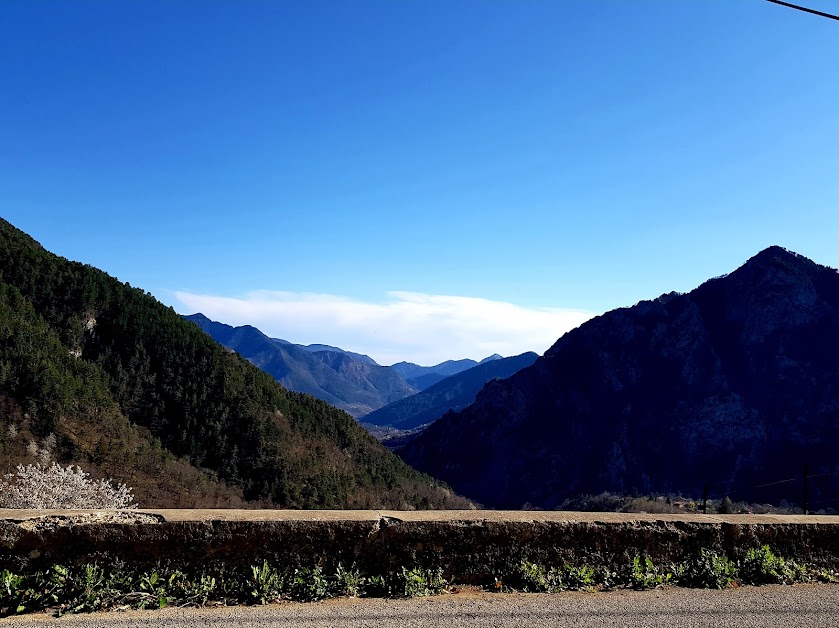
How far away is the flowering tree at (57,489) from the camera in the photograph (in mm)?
43594

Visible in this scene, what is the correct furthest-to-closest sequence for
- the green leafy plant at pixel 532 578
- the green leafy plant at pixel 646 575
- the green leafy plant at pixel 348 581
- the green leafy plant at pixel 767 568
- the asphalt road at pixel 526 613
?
the green leafy plant at pixel 767 568, the green leafy plant at pixel 646 575, the green leafy plant at pixel 532 578, the green leafy plant at pixel 348 581, the asphalt road at pixel 526 613

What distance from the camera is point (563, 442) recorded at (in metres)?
170

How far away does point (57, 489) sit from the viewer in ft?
156

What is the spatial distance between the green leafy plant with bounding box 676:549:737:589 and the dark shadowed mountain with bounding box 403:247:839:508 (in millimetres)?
136579

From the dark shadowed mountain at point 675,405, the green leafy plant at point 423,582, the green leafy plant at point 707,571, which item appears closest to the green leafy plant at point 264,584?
the green leafy plant at point 423,582

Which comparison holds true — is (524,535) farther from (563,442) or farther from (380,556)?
(563,442)

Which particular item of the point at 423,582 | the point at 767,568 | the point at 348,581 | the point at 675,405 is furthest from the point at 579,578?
the point at 675,405

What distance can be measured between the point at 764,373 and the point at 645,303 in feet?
137

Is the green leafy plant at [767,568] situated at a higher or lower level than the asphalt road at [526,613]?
higher

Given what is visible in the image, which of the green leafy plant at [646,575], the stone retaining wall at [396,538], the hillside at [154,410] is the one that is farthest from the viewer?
the hillside at [154,410]

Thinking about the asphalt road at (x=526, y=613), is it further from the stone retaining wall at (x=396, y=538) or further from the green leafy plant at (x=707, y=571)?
the stone retaining wall at (x=396, y=538)

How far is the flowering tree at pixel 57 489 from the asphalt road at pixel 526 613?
4274 centimetres

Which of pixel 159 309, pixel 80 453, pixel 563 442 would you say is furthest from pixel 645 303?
pixel 80 453

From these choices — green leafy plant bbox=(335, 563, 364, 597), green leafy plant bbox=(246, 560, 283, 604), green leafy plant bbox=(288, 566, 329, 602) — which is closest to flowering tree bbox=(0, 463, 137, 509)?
green leafy plant bbox=(246, 560, 283, 604)
